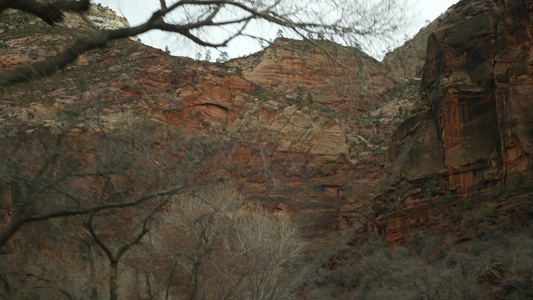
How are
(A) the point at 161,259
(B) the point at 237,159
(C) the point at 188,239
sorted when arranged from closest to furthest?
(B) the point at 237,159 < (A) the point at 161,259 < (C) the point at 188,239

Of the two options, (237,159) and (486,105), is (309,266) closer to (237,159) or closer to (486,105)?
(486,105)

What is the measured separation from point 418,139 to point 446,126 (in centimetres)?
272

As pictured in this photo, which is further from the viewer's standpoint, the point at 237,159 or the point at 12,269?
the point at 237,159

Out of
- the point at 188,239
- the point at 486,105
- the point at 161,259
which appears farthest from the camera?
the point at 486,105

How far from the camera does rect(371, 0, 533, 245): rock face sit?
32906mm

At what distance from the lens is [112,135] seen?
5852mm

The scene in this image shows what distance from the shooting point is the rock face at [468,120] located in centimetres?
3291

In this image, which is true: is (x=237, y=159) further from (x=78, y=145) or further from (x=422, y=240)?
(x=422, y=240)

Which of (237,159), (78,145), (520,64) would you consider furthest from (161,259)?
(520,64)

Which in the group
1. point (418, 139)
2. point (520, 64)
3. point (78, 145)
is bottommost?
point (78, 145)

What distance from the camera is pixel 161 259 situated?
9.73m

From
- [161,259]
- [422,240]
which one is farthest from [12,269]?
[422,240]

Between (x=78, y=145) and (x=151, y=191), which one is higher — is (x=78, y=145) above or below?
above

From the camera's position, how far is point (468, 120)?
36531mm
